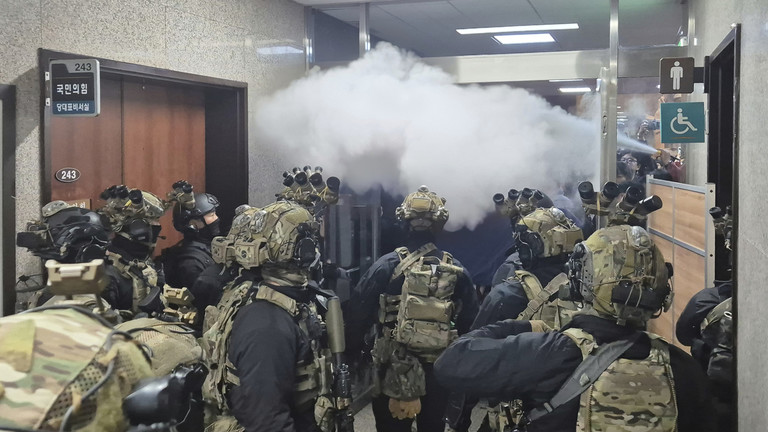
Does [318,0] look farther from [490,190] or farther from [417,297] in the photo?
[417,297]

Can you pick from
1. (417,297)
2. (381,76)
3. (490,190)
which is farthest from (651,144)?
(417,297)

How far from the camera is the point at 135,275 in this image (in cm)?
421

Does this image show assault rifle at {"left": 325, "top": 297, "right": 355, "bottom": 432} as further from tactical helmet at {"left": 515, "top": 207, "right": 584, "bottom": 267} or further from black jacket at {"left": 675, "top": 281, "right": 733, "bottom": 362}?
black jacket at {"left": 675, "top": 281, "right": 733, "bottom": 362}

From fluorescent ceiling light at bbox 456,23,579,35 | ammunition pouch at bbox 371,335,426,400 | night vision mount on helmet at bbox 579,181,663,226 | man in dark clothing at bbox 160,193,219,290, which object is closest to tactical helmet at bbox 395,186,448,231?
ammunition pouch at bbox 371,335,426,400

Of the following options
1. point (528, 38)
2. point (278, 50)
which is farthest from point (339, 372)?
point (528, 38)

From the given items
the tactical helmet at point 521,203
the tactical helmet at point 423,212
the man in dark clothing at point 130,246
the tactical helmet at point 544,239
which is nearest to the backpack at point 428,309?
the tactical helmet at point 423,212

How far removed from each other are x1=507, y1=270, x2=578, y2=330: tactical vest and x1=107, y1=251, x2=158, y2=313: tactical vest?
2228mm

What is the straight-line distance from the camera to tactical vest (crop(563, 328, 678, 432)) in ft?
7.92

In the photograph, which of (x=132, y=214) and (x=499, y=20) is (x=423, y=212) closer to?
(x=132, y=214)

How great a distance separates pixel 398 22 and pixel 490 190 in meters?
2.20

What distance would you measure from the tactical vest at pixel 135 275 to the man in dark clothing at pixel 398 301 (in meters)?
1.55

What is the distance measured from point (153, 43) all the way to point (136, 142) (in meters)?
0.84

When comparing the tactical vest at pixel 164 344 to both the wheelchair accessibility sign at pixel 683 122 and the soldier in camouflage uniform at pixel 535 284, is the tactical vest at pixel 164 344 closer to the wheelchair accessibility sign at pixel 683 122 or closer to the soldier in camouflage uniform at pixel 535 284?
the soldier in camouflage uniform at pixel 535 284

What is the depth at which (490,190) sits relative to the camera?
7598 mm
